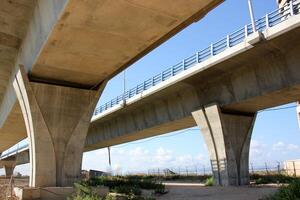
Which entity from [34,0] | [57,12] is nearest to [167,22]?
[57,12]

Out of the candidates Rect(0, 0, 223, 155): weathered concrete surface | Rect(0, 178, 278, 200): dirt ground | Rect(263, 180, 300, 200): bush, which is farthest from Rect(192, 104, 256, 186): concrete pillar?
Rect(263, 180, 300, 200): bush

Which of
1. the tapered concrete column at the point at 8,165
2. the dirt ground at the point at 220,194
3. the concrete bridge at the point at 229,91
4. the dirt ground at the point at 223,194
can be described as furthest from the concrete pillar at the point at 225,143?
the tapered concrete column at the point at 8,165

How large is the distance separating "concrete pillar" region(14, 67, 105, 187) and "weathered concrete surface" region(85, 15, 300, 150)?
30.4 ft

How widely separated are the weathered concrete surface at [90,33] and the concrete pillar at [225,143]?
10776 mm

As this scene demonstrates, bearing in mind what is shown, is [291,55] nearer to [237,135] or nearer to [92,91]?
[237,135]

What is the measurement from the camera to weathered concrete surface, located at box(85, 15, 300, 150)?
19.6 meters

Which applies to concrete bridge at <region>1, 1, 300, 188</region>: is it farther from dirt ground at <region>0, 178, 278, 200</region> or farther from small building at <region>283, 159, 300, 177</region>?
small building at <region>283, 159, 300, 177</region>

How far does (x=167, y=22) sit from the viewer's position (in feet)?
39.2

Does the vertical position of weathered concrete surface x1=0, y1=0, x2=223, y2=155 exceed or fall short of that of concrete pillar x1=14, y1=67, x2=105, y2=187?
it exceeds it

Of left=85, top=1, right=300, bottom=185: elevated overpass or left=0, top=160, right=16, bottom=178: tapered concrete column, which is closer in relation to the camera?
left=85, top=1, right=300, bottom=185: elevated overpass

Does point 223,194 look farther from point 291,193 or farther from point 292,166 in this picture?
point 292,166

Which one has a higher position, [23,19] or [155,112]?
[23,19]

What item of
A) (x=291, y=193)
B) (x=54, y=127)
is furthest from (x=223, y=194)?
(x=54, y=127)

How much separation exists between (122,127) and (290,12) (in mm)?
24312
